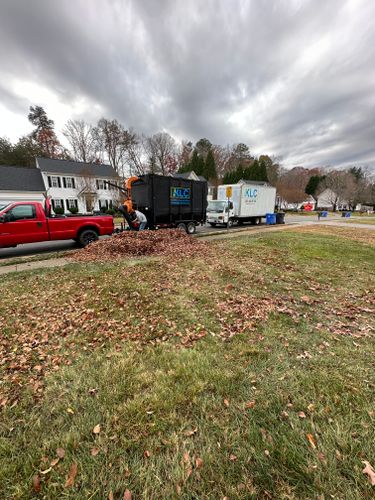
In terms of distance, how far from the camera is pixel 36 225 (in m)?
8.34

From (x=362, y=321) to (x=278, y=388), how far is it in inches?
98.3

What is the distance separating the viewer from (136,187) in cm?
1187

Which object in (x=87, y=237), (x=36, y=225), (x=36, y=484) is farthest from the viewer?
(x=87, y=237)

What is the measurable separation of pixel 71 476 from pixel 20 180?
115 feet

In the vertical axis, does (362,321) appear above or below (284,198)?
below

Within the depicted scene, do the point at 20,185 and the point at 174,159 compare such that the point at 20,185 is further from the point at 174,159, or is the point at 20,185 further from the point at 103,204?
the point at 174,159

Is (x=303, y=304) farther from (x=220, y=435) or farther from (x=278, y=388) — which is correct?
(x=220, y=435)

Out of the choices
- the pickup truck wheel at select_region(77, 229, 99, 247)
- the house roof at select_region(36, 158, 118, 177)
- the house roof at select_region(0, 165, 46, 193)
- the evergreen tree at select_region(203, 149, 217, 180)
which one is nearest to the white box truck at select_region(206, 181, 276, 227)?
the pickup truck wheel at select_region(77, 229, 99, 247)

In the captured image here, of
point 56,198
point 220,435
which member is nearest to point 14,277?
point 220,435

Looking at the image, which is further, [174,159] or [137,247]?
[174,159]

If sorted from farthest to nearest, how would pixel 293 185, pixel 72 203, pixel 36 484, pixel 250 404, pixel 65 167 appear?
pixel 293 185
pixel 72 203
pixel 65 167
pixel 250 404
pixel 36 484

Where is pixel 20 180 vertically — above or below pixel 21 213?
above

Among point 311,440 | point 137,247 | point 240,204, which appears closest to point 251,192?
point 240,204

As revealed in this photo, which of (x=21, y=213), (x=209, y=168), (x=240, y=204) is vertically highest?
(x=209, y=168)
